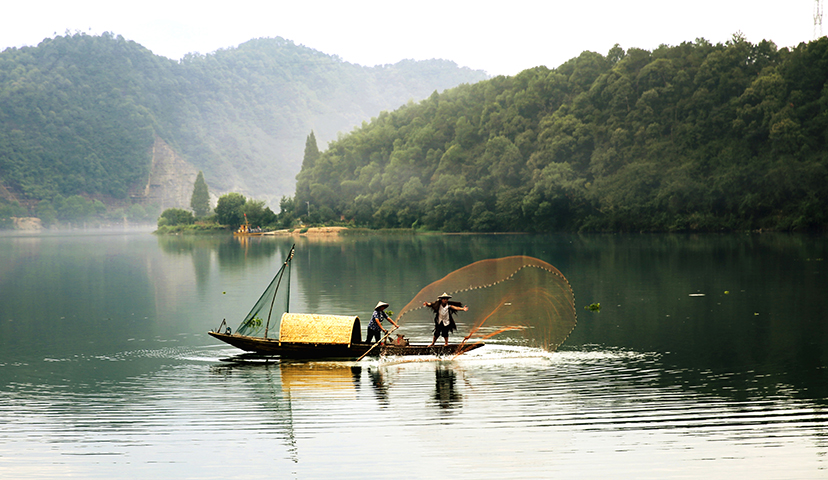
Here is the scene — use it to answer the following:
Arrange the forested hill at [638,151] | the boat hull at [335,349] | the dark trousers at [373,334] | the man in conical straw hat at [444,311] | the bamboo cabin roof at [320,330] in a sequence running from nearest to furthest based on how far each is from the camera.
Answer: the boat hull at [335,349]
the bamboo cabin roof at [320,330]
the man in conical straw hat at [444,311]
the dark trousers at [373,334]
the forested hill at [638,151]

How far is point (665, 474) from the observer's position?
43.5 feet

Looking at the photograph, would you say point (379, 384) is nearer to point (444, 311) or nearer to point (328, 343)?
point (328, 343)

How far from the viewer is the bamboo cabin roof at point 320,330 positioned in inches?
932

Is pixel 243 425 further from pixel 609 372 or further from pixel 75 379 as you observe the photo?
pixel 609 372

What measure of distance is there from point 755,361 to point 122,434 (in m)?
18.5

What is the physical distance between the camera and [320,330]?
2384 cm

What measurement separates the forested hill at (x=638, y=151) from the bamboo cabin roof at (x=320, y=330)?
113 meters

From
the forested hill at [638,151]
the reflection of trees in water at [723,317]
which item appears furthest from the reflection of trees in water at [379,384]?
the forested hill at [638,151]

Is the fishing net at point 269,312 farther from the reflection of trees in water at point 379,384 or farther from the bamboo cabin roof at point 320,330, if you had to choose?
the reflection of trees in water at point 379,384

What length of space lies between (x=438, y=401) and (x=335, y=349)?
230 inches

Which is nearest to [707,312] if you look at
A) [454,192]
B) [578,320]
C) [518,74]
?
[578,320]

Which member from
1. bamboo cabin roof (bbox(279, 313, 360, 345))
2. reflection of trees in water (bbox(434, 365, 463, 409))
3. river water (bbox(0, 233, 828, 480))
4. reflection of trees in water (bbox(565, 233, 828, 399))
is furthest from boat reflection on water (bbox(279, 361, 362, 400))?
reflection of trees in water (bbox(565, 233, 828, 399))

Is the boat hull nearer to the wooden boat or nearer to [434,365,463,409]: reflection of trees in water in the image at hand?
the wooden boat

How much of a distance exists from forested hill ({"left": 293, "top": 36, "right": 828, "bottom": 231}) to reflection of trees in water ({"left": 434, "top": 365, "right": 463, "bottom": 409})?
11297 cm
